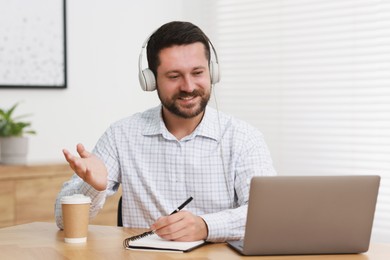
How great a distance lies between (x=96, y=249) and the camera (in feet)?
5.85

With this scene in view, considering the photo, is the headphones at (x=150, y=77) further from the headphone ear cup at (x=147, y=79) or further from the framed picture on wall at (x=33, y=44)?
the framed picture on wall at (x=33, y=44)

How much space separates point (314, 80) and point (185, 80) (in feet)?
5.41

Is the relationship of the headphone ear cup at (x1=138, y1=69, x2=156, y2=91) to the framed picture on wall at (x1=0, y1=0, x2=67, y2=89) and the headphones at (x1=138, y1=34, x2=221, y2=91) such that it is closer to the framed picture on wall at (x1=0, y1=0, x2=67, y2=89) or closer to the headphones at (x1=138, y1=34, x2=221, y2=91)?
the headphones at (x1=138, y1=34, x2=221, y2=91)

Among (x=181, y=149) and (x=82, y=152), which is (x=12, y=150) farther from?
(x=82, y=152)

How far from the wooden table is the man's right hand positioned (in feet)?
0.52

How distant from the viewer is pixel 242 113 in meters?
4.18

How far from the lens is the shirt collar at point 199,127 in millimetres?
2404

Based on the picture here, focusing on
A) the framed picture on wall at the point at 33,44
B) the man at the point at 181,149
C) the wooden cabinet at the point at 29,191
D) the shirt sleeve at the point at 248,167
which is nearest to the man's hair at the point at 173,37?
the man at the point at 181,149

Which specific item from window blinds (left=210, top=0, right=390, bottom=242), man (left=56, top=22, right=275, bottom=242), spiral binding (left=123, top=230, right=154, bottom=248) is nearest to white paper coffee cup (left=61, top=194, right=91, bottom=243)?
spiral binding (left=123, top=230, right=154, bottom=248)

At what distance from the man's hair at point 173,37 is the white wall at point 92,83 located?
4.54 feet

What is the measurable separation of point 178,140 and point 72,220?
0.66 m

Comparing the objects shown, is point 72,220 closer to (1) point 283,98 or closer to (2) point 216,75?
(2) point 216,75

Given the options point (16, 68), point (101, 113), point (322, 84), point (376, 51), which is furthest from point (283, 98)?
point (16, 68)

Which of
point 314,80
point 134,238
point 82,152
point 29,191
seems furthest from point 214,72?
point 314,80
